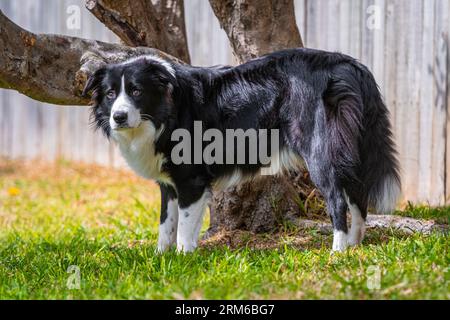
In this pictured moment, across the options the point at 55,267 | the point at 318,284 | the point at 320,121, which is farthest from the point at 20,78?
the point at 318,284

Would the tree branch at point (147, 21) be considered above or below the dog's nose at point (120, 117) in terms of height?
above

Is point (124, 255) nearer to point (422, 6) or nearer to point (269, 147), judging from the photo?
point (269, 147)

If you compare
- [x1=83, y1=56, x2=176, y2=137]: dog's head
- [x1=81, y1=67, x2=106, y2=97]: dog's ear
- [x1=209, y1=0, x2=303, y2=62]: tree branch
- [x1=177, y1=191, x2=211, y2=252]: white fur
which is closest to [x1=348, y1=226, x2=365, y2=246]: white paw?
[x1=177, y1=191, x2=211, y2=252]: white fur

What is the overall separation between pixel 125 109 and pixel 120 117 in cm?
6

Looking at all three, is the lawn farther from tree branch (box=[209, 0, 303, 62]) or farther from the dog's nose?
tree branch (box=[209, 0, 303, 62])

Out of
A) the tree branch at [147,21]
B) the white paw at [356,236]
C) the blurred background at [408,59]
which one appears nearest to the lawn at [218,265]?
the white paw at [356,236]

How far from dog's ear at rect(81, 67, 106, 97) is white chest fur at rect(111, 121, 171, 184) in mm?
353

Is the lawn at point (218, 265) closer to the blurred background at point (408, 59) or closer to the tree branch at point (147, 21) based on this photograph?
the blurred background at point (408, 59)

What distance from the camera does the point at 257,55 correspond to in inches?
215

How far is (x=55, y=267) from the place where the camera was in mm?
4395

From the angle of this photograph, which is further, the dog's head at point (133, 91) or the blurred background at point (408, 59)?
the blurred background at point (408, 59)

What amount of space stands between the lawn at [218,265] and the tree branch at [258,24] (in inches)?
59.5

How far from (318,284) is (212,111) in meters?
1.69

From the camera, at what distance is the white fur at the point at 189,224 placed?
183 inches
